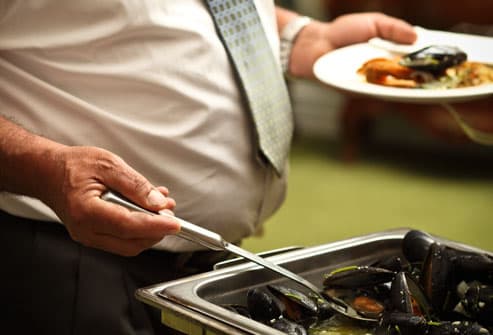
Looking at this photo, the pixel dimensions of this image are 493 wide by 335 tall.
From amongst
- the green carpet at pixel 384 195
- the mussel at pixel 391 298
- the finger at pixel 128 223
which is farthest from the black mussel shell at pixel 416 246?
the green carpet at pixel 384 195

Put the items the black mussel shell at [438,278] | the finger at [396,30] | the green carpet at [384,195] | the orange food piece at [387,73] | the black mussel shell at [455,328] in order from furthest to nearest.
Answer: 1. the green carpet at [384,195]
2. the finger at [396,30]
3. the orange food piece at [387,73]
4. the black mussel shell at [438,278]
5. the black mussel shell at [455,328]

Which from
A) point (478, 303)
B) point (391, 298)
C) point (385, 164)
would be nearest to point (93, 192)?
point (391, 298)

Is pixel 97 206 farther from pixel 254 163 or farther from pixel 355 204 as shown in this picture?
pixel 355 204

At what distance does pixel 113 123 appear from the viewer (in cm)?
136

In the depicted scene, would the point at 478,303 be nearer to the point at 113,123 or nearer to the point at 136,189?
the point at 136,189

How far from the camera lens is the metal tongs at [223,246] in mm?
1044

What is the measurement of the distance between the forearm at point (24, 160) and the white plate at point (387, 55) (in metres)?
0.47

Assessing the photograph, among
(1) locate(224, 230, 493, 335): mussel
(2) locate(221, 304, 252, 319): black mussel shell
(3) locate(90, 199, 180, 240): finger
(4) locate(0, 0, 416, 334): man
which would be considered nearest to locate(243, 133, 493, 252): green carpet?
(4) locate(0, 0, 416, 334): man

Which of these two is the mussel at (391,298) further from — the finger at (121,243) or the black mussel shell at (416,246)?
the finger at (121,243)

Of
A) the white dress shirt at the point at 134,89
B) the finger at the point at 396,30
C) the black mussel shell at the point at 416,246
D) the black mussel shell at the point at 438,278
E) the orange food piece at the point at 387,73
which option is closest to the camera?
the black mussel shell at the point at 438,278

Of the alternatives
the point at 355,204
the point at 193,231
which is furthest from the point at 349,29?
the point at 355,204

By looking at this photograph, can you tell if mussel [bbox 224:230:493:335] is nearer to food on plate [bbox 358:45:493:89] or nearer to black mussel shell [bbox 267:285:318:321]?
black mussel shell [bbox 267:285:318:321]

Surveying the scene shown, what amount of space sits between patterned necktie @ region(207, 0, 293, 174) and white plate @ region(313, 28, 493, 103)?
8 centimetres

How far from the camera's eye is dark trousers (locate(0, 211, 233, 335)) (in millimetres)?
1356
